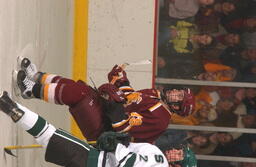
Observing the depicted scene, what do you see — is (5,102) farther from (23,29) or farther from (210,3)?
(210,3)

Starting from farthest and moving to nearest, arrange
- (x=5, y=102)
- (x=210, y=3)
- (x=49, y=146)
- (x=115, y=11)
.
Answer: (x=210, y=3) → (x=115, y=11) → (x=49, y=146) → (x=5, y=102)

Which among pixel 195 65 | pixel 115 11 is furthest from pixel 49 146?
pixel 195 65

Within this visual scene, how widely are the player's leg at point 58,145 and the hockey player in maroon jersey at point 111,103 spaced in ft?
1.53

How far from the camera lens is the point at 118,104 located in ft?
9.28

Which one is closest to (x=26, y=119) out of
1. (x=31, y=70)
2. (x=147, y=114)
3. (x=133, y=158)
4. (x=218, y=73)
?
(x=133, y=158)

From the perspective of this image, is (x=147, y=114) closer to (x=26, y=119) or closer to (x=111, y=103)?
(x=111, y=103)

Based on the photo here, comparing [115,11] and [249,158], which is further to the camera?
[249,158]

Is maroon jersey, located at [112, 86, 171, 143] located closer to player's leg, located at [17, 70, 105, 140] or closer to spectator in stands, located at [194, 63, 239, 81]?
player's leg, located at [17, 70, 105, 140]

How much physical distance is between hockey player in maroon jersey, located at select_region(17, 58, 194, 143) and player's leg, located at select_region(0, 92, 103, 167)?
1.53 ft

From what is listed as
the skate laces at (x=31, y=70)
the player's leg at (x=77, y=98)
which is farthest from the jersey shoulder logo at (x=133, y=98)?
the skate laces at (x=31, y=70)

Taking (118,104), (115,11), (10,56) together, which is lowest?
(118,104)

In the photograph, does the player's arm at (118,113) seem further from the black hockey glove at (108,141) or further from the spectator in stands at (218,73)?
the spectator in stands at (218,73)

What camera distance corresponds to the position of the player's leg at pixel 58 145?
2.21 m

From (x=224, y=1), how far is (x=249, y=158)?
4.65 feet
